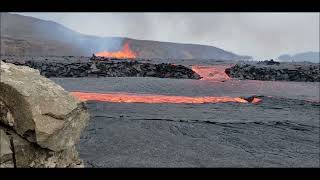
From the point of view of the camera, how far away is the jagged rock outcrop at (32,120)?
4.04 m

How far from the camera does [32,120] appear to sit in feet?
13.2

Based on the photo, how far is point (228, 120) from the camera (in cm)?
932

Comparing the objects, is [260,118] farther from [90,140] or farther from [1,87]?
[1,87]

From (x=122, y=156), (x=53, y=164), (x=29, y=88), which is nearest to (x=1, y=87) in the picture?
(x=29, y=88)

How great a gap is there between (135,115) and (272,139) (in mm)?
3029

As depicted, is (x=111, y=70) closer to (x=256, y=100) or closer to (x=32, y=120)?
(x=256, y=100)

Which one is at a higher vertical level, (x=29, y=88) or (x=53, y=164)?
(x=29, y=88)

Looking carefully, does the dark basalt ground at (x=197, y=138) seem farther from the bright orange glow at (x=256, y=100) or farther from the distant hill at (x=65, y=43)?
the distant hill at (x=65, y=43)

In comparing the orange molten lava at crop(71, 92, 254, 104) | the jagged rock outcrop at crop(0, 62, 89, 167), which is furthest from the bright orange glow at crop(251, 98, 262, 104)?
the jagged rock outcrop at crop(0, 62, 89, 167)

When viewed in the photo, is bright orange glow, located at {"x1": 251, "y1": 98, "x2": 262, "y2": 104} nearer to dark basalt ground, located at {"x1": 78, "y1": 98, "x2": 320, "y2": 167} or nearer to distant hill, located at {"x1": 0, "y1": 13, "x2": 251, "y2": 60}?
dark basalt ground, located at {"x1": 78, "y1": 98, "x2": 320, "y2": 167}
